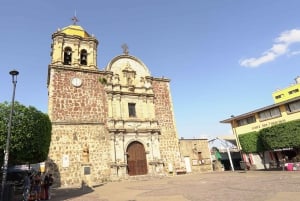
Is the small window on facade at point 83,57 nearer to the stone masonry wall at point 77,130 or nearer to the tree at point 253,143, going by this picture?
the stone masonry wall at point 77,130

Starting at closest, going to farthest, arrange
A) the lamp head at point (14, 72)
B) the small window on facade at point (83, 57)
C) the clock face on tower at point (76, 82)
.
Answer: the lamp head at point (14, 72), the clock face on tower at point (76, 82), the small window on facade at point (83, 57)

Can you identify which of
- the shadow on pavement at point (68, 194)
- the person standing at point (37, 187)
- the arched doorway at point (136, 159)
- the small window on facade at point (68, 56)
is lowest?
the shadow on pavement at point (68, 194)

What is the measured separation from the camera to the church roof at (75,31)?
2420 cm

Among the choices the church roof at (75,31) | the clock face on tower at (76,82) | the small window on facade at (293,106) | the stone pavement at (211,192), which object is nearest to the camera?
the stone pavement at (211,192)

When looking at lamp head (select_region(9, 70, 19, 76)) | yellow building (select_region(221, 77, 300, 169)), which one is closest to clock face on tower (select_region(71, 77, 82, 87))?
lamp head (select_region(9, 70, 19, 76))

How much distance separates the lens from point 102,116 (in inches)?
852

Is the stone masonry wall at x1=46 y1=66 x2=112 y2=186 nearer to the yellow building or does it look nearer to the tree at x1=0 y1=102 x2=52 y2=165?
the tree at x1=0 y1=102 x2=52 y2=165

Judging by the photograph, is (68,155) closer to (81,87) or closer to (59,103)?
(59,103)

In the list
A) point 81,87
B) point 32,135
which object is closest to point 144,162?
point 81,87

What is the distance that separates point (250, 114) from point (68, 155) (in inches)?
786

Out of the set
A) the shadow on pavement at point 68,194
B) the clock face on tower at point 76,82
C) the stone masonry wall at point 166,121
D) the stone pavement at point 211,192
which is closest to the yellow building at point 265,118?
the stone masonry wall at point 166,121

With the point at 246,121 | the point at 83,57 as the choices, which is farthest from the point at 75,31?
the point at 246,121

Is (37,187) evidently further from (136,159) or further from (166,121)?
(166,121)

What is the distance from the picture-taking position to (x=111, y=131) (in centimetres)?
2122
